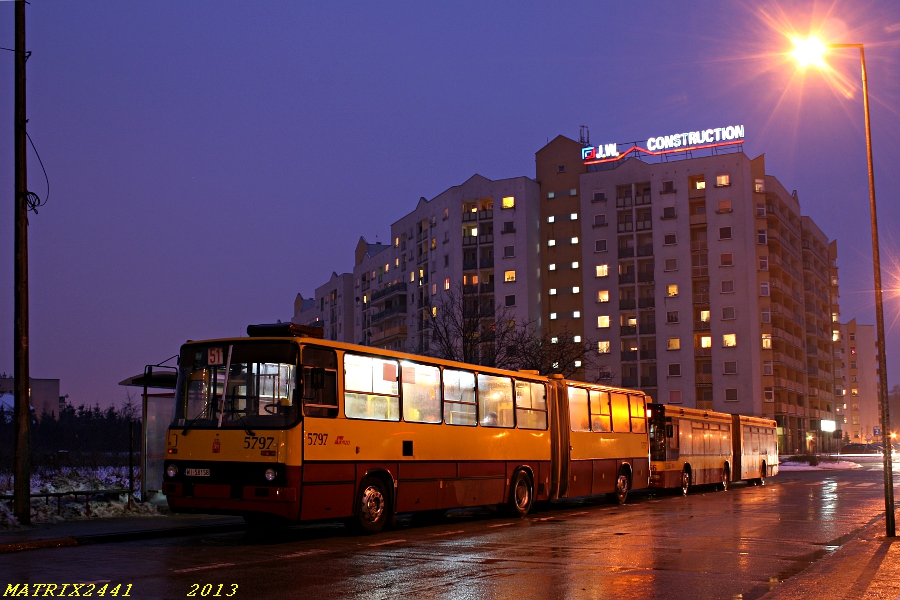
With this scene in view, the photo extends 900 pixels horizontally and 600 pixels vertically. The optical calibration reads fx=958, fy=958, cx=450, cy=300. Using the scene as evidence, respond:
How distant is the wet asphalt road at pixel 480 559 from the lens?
10297 mm

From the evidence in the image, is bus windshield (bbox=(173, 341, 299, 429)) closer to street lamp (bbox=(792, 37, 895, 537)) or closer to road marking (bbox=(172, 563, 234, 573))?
road marking (bbox=(172, 563, 234, 573))

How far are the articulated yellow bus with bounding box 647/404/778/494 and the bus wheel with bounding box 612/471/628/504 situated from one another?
261cm

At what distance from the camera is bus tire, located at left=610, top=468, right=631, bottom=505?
2714cm

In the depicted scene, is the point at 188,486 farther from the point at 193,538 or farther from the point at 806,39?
the point at 806,39

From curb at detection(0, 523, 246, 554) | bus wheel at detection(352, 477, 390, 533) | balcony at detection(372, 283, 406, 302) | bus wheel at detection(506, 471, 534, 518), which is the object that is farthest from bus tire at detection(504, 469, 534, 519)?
balcony at detection(372, 283, 406, 302)

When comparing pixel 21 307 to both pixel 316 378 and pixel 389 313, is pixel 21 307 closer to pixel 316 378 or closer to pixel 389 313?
pixel 316 378

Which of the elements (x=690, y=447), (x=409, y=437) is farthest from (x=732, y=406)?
(x=409, y=437)

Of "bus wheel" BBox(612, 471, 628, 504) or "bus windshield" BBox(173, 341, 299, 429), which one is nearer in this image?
"bus windshield" BBox(173, 341, 299, 429)

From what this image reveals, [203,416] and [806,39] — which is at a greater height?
[806,39]

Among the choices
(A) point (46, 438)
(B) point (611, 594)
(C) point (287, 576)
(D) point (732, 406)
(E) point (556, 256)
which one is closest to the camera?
(B) point (611, 594)

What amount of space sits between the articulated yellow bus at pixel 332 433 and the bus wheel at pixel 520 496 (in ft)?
0.15

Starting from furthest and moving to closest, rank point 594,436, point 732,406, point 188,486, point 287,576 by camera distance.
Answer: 1. point 732,406
2. point 594,436
3. point 188,486
4. point 287,576

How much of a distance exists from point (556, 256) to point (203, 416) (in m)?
80.5

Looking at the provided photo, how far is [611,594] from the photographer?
32.8 ft
